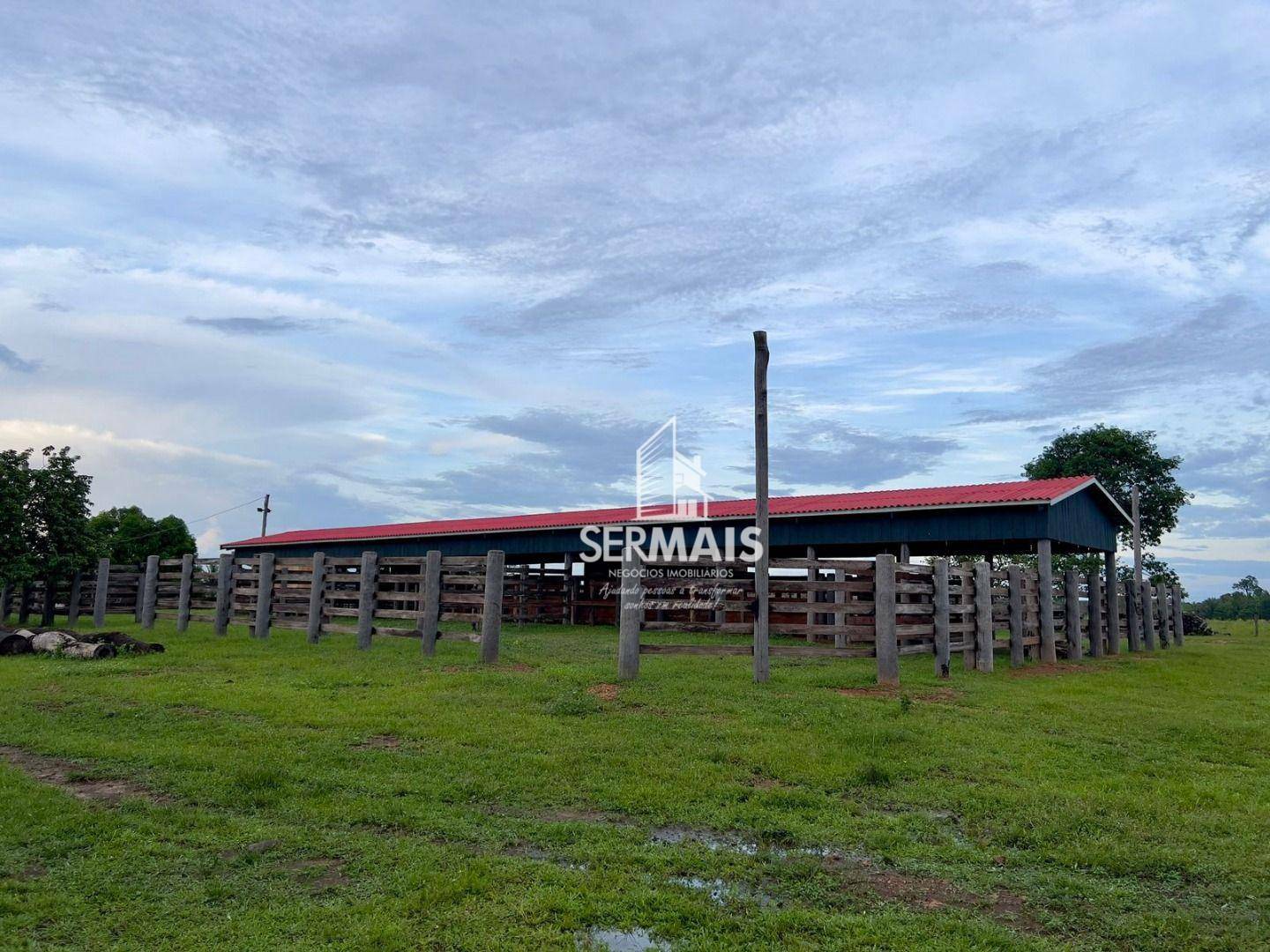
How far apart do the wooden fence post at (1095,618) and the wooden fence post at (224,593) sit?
21399mm

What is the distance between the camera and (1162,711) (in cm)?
1126

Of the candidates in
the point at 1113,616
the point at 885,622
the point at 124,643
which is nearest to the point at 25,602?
the point at 124,643

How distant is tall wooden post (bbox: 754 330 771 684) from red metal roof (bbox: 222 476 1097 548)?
1110 cm

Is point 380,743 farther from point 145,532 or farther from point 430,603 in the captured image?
point 145,532

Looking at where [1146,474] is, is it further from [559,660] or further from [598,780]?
[598,780]

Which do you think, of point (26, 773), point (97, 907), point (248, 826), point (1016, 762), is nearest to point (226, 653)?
point (26, 773)

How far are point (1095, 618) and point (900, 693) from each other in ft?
42.5

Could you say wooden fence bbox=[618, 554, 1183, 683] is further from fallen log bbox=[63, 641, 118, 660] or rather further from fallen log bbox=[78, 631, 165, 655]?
fallen log bbox=[63, 641, 118, 660]

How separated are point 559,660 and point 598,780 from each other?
8.59 m

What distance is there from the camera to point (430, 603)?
16453 mm

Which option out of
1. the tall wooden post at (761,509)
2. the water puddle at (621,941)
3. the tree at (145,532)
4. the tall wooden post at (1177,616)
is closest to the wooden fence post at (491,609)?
the tall wooden post at (761,509)

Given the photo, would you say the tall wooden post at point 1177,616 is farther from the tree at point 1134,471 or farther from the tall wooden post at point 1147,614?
the tree at point 1134,471

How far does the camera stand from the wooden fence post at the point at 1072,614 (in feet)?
66.6

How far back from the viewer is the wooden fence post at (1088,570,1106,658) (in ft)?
72.1
